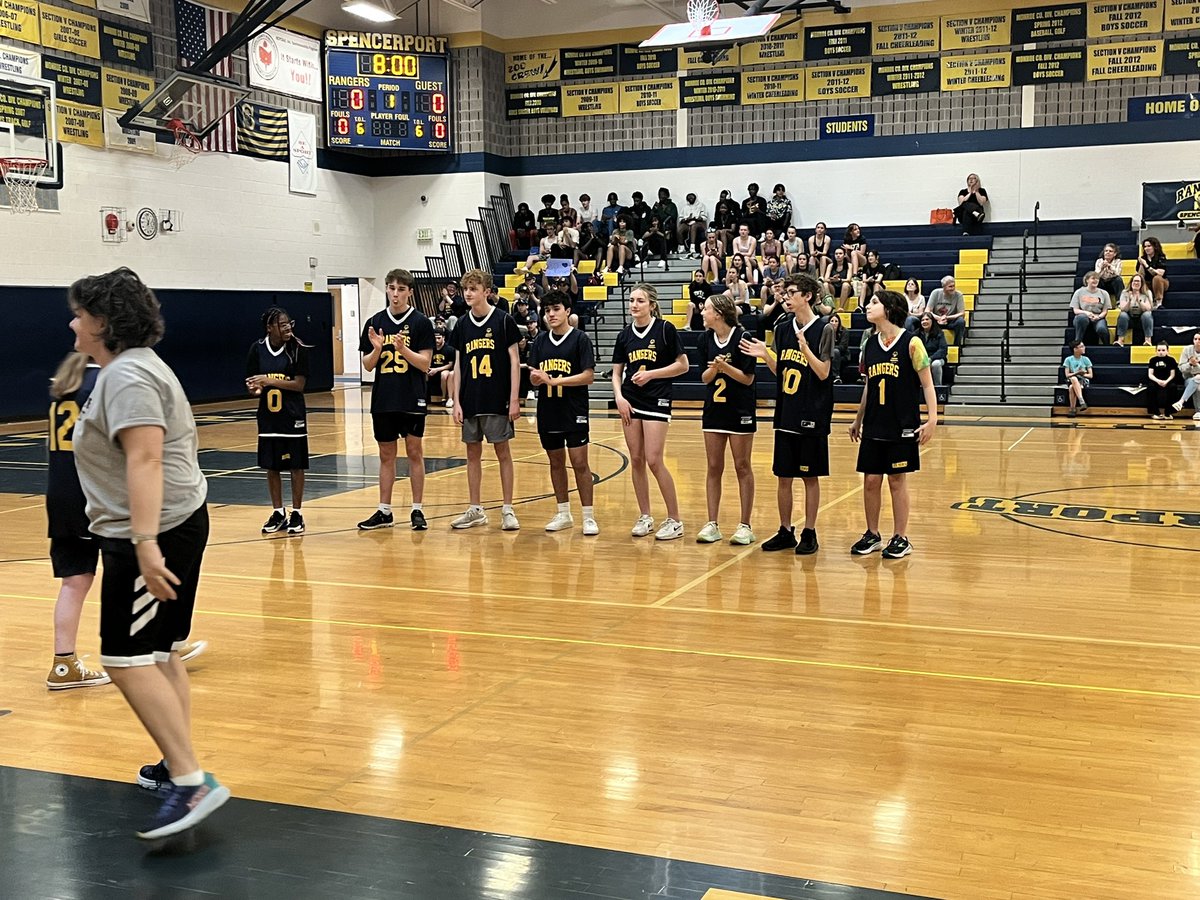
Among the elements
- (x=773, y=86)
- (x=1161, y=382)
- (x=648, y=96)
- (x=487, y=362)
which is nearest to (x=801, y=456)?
(x=487, y=362)

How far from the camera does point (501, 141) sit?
27.2 m

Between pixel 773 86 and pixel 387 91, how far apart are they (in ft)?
27.2

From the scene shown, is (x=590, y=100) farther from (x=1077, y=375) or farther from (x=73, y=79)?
(x=1077, y=375)

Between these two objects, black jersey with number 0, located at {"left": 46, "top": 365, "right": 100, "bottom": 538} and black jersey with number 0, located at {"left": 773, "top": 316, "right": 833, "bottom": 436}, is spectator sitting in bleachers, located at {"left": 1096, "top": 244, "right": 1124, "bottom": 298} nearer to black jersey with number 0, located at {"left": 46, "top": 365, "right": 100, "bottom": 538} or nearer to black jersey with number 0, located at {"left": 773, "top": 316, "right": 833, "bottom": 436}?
black jersey with number 0, located at {"left": 773, "top": 316, "right": 833, "bottom": 436}

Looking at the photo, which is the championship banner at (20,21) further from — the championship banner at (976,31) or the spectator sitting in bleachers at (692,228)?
the championship banner at (976,31)

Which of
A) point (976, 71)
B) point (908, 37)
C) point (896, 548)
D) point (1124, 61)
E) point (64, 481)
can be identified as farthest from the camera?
point (908, 37)

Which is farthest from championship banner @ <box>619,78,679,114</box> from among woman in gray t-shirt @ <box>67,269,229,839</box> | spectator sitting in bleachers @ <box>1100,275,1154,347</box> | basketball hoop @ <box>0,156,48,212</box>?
woman in gray t-shirt @ <box>67,269,229,839</box>

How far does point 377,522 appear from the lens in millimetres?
8906

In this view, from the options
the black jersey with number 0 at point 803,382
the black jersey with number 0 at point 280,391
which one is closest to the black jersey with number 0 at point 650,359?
the black jersey with number 0 at point 803,382

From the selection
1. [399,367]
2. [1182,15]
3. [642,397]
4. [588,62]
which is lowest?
[642,397]

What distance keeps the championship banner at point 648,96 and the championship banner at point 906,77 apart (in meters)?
4.24

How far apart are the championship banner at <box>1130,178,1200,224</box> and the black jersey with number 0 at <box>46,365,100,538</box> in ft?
69.2

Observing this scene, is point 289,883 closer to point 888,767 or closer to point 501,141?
point 888,767

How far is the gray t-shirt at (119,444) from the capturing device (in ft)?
10.8
